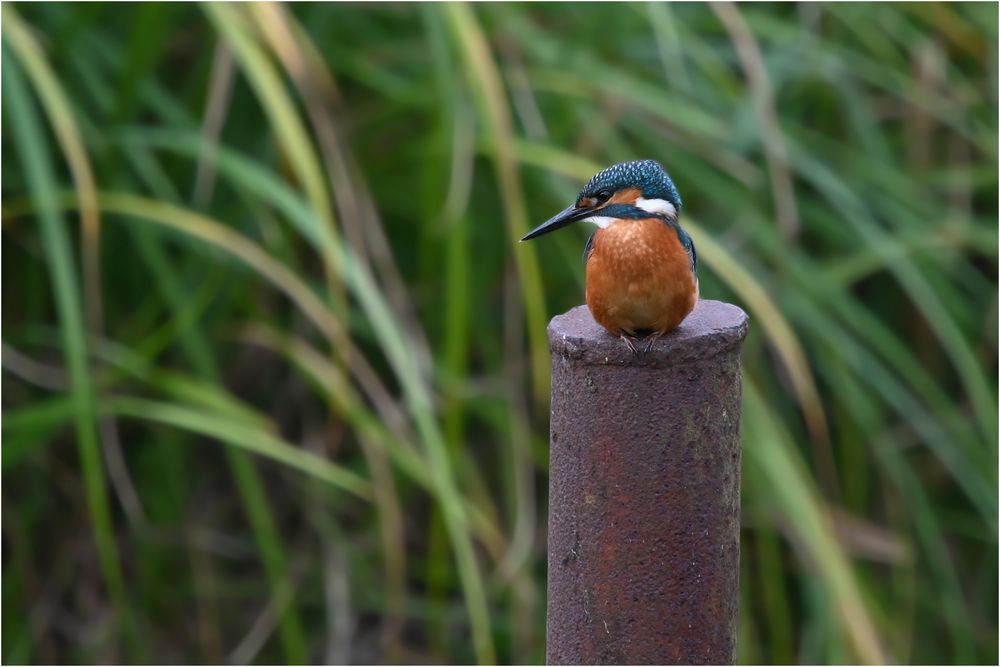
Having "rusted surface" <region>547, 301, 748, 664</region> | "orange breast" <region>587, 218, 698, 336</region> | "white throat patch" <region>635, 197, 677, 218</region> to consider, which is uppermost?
"white throat patch" <region>635, 197, 677, 218</region>

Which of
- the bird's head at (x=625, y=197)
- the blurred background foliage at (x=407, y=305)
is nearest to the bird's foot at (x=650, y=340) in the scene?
the bird's head at (x=625, y=197)

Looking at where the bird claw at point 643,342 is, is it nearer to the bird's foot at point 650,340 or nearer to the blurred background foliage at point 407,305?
the bird's foot at point 650,340

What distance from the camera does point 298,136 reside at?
6.73ft

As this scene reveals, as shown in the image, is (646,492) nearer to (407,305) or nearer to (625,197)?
(625,197)

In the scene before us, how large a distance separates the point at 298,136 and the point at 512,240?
1.32 feet

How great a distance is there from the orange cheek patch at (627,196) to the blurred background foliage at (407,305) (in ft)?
2.30

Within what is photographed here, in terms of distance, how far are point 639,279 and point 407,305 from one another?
3.93 feet

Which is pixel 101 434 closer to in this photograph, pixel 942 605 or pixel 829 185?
pixel 829 185

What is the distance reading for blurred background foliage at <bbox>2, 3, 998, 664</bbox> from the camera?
212 centimetres

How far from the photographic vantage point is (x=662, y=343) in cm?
121

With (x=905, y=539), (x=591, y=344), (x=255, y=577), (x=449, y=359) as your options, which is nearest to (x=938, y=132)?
(x=905, y=539)

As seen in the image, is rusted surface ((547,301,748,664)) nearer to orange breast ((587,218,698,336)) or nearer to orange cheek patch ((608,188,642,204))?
orange breast ((587,218,698,336))

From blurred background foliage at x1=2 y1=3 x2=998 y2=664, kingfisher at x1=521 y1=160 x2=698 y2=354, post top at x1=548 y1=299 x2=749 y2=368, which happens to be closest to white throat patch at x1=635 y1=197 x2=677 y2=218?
kingfisher at x1=521 y1=160 x2=698 y2=354

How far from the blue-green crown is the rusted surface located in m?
0.15
